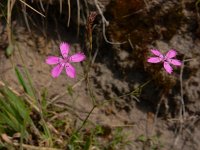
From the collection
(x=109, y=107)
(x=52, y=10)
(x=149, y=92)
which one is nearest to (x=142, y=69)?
(x=149, y=92)

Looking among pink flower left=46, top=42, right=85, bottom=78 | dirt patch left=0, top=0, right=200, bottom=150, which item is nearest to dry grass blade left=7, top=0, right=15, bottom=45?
dirt patch left=0, top=0, right=200, bottom=150

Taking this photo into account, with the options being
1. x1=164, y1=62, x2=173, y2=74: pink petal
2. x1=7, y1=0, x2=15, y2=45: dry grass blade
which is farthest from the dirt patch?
x1=164, y1=62, x2=173, y2=74: pink petal

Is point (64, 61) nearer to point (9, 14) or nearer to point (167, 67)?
point (167, 67)

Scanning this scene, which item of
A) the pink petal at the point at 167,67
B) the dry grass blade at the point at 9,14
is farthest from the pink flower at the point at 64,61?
the dry grass blade at the point at 9,14

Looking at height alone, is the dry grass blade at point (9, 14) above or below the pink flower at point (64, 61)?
above

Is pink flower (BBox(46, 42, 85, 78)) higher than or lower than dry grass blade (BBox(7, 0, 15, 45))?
lower

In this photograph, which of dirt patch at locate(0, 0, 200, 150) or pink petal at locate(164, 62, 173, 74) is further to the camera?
dirt patch at locate(0, 0, 200, 150)

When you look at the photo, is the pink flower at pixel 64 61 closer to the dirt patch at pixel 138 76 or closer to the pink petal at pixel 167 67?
the pink petal at pixel 167 67

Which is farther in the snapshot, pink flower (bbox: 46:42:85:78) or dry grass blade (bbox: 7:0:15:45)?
dry grass blade (bbox: 7:0:15:45)

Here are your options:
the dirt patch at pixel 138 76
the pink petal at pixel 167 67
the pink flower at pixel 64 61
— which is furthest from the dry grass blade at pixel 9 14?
the pink petal at pixel 167 67

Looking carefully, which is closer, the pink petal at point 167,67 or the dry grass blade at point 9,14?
the pink petal at point 167,67

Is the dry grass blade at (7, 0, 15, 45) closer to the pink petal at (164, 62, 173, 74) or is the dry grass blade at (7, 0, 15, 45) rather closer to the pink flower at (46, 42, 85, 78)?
the pink flower at (46, 42, 85, 78)
